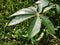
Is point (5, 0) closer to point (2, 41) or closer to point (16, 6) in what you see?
point (16, 6)

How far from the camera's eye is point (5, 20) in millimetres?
1645

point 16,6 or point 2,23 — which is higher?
point 16,6

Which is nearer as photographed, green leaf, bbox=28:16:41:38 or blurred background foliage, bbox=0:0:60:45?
green leaf, bbox=28:16:41:38

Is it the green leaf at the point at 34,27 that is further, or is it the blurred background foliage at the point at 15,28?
the blurred background foliage at the point at 15,28

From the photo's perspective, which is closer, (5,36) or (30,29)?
(30,29)

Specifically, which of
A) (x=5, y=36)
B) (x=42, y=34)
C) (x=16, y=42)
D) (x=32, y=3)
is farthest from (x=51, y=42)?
(x=32, y=3)

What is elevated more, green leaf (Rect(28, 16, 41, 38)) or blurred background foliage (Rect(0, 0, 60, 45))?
green leaf (Rect(28, 16, 41, 38))

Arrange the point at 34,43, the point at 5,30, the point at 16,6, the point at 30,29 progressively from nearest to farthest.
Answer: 1. the point at 30,29
2. the point at 34,43
3. the point at 5,30
4. the point at 16,6

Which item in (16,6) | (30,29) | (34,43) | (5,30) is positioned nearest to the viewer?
(30,29)

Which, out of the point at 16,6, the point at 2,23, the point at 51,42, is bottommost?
the point at 51,42

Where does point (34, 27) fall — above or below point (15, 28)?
above

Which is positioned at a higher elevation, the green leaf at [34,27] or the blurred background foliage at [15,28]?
the green leaf at [34,27]

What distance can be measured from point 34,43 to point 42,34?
0.40 feet

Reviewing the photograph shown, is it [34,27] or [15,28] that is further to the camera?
[15,28]
